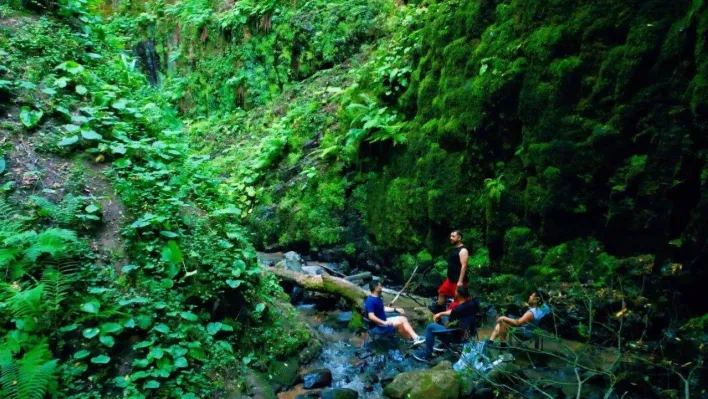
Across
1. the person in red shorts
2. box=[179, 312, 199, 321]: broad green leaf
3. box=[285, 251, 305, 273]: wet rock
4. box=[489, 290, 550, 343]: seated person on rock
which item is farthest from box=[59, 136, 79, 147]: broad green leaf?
box=[489, 290, 550, 343]: seated person on rock

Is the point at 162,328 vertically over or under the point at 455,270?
over

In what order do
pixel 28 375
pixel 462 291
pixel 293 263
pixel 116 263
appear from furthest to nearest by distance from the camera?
pixel 293 263 < pixel 462 291 < pixel 116 263 < pixel 28 375

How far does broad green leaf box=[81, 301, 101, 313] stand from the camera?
15.9 ft

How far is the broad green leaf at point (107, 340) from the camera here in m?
4.79

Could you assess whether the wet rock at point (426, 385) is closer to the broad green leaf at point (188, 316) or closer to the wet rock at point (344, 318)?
the wet rock at point (344, 318)

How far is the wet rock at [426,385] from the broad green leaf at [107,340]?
3.08 metres

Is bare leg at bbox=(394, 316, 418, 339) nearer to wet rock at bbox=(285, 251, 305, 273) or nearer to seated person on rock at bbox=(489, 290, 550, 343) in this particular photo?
seated person on rock at bbox=(489, 290, 550, 343)

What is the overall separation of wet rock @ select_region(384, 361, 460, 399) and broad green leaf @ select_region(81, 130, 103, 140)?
4981mm

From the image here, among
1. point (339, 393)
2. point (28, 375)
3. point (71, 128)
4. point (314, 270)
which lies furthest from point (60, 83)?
point (339, 393)

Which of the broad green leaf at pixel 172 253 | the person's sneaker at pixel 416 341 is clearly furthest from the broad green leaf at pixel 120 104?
the person's sneaker at pixel 416 341

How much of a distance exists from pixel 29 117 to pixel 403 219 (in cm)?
635

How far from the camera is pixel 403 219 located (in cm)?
988

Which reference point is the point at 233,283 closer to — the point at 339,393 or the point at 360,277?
the point at 339,393

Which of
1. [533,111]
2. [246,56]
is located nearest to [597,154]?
[533,111]
